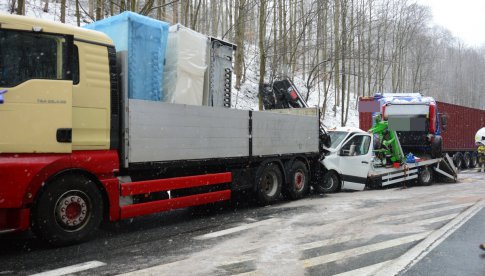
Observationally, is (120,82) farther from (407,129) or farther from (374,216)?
(407,129)

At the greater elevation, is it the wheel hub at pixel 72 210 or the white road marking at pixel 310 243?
the wheel hub at pixel 72 210

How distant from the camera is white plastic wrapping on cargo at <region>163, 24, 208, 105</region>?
23.6ft

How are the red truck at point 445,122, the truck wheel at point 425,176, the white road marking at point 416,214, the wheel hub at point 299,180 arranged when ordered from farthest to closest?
the red truck at point 445,122 < the truck wheel at point 425,176 < the wheel hub at point 299,180 < the white road marking at point 416,214

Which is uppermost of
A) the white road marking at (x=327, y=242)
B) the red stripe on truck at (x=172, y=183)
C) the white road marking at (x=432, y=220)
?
the red stripe on truck at (x=172, y=183)

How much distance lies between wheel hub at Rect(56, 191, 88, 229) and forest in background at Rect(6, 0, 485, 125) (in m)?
5.83

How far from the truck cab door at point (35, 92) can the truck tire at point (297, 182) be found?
5719 millimetres

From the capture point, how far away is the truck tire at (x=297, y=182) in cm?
1015

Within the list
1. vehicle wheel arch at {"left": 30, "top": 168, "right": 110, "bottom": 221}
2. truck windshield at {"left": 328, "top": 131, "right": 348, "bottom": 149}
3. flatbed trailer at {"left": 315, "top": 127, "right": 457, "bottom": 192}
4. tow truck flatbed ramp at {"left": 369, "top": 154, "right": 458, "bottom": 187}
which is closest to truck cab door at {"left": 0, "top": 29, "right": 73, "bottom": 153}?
vehicle wheel arch at {"left": 30, "top": 168, "right": 110, "bottom": 221}

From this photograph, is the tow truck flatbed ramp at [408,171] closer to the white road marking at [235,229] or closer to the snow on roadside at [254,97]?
the white road marking at [235,229]

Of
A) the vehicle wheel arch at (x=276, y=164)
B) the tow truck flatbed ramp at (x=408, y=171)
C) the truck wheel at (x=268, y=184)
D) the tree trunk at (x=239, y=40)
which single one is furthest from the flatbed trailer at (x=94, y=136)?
the tree trunk at (x=239, y=40)

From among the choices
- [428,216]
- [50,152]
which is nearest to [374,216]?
[428,216]

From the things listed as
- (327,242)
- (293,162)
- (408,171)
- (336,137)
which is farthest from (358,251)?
(408,171)

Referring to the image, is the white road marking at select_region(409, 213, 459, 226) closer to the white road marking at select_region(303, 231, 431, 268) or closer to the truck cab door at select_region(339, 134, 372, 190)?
the white road marking at select_region(303, 231, 431, 268)

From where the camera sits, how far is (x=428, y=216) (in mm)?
8195
